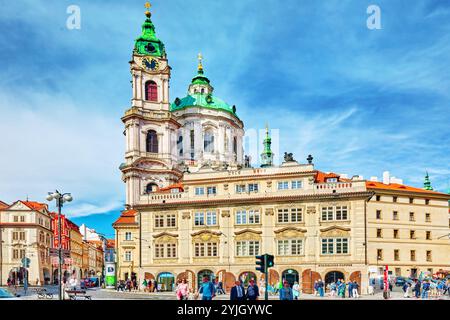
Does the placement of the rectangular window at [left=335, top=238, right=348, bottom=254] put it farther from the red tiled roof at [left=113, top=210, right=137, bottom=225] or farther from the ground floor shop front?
the red tiled roof at [left=113, top=210, right=137, bottom=225]

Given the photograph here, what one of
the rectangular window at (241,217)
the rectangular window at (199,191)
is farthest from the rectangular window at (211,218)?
the rectangular window at (199,191)

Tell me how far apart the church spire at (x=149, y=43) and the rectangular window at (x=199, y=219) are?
44138 mm

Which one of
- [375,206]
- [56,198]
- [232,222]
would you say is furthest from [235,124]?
[56,198]

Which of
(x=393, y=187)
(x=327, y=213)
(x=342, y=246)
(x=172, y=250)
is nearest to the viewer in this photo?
(x=342, y=246)

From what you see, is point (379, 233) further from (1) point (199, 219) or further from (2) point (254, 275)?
(1) point (199, 219)

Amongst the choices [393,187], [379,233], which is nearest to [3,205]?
[379,233]

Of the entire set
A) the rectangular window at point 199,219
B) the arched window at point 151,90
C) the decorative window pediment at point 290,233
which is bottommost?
the decorative window pediment at point 290,233

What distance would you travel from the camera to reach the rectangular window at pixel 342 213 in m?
48.6

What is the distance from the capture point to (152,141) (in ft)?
274

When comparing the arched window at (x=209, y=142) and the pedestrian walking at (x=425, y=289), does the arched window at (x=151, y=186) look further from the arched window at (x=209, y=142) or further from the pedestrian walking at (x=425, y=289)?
the pedestrian walking at (x=425, y=289)

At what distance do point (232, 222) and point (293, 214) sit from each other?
22.3ft

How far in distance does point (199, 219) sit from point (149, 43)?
154 feet
